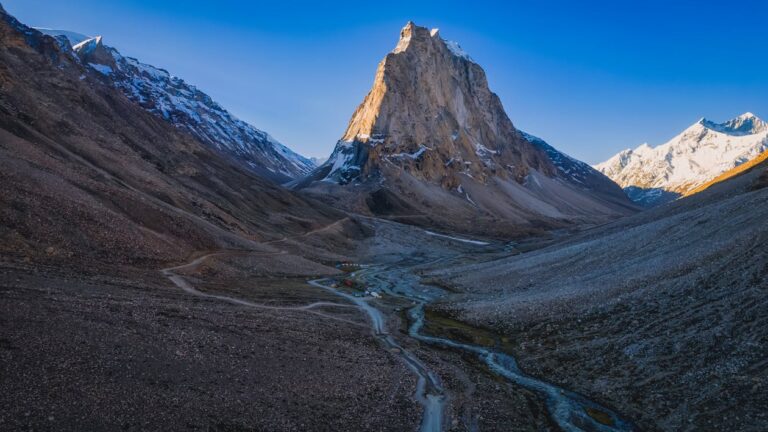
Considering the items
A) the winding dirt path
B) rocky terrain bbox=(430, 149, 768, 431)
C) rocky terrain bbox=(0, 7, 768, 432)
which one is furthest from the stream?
the winding dirt path

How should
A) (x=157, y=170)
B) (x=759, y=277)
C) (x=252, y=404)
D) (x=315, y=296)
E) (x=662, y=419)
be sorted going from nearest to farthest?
(x=252, y=404)
(x=662, y=419)
(x=759, y=277)
(x=315, y=296)
(x=157, y=170)

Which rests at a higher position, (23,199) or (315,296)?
(23,199)

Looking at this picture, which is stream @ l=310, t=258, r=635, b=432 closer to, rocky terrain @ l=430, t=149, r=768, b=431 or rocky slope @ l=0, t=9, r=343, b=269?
rocky terrain @ l=430, t=149, r=768, b=431

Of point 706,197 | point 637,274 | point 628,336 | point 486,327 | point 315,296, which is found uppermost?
point 706,197

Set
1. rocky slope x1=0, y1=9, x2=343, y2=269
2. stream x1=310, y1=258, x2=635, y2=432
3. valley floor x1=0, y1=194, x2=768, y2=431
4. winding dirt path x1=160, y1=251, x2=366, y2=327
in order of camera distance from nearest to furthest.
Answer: valley floor x1=0, y1=194, x2=768, y2=431
stream x1=310, y1=258, x2=635, y2=432
winding dirt path x1=160, y1=251, x2=366, y2=327
rocky slope x1=0, y1=9, x2=343, y2=269

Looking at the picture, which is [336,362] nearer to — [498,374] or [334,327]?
[334,327]

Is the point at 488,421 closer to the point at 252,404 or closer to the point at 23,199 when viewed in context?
the point at 252,404

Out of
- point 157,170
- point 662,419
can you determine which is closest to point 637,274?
point 662,419

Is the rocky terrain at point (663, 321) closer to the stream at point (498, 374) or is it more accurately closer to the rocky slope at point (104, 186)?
the stream at point (498, 374)
